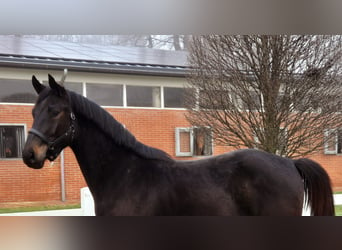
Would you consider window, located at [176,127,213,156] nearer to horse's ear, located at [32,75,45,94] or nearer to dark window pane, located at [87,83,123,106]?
dark window pane, located at [87,83,123,106]

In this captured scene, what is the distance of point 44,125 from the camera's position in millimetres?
1966

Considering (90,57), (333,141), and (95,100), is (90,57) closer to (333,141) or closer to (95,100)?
(95,100)

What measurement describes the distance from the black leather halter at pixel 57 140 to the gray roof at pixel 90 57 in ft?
1.60

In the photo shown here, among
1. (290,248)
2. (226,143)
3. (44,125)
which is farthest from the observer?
(290,248)

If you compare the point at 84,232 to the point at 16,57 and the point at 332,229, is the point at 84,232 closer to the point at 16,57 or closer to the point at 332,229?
the point at 16,57

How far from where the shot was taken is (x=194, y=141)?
2.30 m

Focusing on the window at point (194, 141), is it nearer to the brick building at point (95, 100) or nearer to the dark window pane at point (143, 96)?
the brick building at point (95, 100)

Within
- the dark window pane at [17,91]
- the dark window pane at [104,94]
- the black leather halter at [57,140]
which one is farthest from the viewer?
the dark window pane at [104,94]

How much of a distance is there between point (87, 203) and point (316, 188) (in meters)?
1.44

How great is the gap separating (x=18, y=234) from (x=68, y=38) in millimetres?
1466

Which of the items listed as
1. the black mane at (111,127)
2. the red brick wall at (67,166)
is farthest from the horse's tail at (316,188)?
the black mane at (111,127)

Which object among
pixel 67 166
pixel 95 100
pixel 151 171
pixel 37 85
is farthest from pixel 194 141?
pixel 37 85

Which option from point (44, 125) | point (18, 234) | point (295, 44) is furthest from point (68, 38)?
point (295, 44)

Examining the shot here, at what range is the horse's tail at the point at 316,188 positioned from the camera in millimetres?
2016
